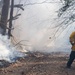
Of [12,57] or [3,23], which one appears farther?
[3,23]

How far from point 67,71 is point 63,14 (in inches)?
118

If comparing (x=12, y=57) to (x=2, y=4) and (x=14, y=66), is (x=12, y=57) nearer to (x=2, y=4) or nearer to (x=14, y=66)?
(x=14, y=66)

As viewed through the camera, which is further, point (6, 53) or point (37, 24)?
point (37, 24)

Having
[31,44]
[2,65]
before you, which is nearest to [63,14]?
[2,65]

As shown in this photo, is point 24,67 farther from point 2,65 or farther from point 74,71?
point 74,71

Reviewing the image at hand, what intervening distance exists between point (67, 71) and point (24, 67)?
2034mm

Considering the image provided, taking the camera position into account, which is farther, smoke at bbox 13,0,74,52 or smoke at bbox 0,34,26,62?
smoke at bbox 13,0,74,52

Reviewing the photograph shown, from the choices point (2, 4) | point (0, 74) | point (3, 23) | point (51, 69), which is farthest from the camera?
point (2, 4)

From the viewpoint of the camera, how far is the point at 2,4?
1919 centimetres

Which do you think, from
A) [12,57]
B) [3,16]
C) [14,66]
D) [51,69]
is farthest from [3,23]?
[51,69]

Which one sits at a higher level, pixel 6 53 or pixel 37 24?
pixel 37 24

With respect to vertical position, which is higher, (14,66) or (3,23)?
(3,23)

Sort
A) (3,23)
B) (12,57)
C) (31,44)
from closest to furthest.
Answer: (12,57), (3,23), (31,44)

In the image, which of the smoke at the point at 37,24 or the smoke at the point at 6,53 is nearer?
the smoke at the point at 6,53
